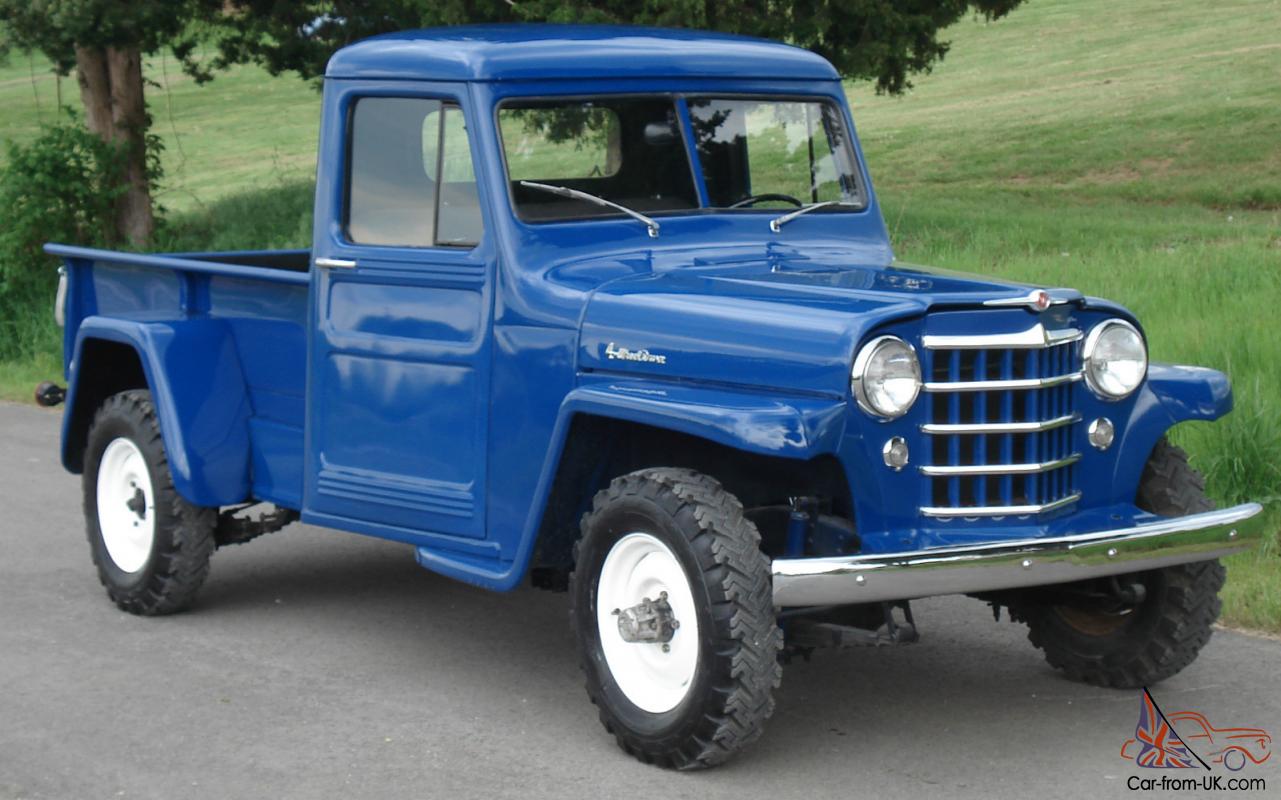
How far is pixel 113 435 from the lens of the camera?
6977 millimetres

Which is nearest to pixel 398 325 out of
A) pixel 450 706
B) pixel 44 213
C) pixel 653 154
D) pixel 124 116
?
pixel 653 154

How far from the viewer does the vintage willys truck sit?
186 inches

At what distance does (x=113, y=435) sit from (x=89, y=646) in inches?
37.9

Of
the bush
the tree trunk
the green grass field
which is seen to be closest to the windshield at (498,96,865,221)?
the green grass field

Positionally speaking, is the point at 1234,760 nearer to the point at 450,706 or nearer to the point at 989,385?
the point at 989,385

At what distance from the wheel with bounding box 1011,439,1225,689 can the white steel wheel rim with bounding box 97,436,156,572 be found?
347cm

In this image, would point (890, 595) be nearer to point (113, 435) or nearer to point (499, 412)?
point (499, 412)

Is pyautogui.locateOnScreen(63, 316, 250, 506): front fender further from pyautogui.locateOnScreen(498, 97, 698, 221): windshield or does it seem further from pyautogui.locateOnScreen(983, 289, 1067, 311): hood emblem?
pyautogui.locateOnScreen(983, 289, 1067, 311): hood emblem

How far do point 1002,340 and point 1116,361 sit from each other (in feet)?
1.67

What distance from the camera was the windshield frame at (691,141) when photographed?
223 inches

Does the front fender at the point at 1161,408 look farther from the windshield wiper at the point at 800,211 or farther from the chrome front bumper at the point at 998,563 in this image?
the windshield wiper at the point at 800,211

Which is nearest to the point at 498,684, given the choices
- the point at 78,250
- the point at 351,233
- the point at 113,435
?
the point at 351,233

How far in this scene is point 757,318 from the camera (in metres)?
4.87

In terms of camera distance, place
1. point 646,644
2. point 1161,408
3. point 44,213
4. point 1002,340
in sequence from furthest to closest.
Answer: point 44,213, point 1161,408, point 646,644, point 1002,340
